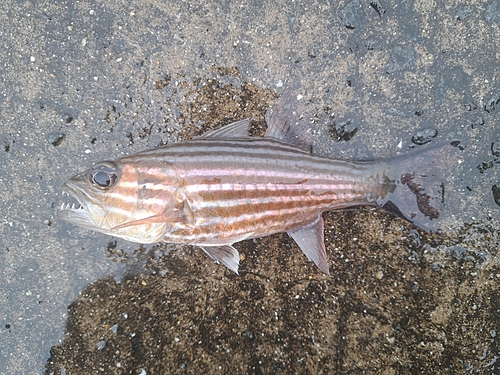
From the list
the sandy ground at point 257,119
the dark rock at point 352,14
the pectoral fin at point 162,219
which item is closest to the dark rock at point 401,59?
the sandy ground at point 257,119

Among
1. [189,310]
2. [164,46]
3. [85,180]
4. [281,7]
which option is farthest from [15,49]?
[189,310]

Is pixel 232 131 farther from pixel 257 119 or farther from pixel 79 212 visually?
pixel 79 212

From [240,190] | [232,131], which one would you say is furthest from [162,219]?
[232,131]

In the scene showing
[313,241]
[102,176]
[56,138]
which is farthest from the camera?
[56,138]

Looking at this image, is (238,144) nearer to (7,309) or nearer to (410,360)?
(410,360)

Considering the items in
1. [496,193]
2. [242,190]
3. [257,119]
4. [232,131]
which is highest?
[257,119]

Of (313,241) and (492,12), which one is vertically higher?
(492,12)
